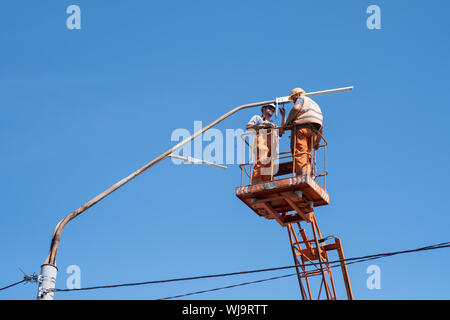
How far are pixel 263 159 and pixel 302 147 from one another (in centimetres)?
125

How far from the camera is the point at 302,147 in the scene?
2039 cm

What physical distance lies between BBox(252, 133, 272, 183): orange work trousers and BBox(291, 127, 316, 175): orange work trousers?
2.66ft

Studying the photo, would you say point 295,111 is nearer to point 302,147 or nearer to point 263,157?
point 302,147

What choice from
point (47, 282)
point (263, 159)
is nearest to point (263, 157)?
point (263, 159)

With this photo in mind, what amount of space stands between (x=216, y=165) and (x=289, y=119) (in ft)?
22.1

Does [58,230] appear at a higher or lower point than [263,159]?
lower

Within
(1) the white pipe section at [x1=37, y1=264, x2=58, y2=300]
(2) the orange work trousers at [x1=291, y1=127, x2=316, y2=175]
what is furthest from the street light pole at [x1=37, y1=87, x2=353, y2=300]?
(2) the orange work trousers at [x1=291, y1=127, x2=316, y2=175]

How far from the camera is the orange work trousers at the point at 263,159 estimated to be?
68.2 feet

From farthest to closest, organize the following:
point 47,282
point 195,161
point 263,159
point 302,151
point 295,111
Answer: point 263,159 < point 295,111 < point 302,151 < point 195,161 < point 47,282

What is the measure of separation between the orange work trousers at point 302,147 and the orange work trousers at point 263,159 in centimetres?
81

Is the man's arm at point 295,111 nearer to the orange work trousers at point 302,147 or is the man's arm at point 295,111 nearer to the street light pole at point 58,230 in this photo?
the orange work trousers at point 302,147
